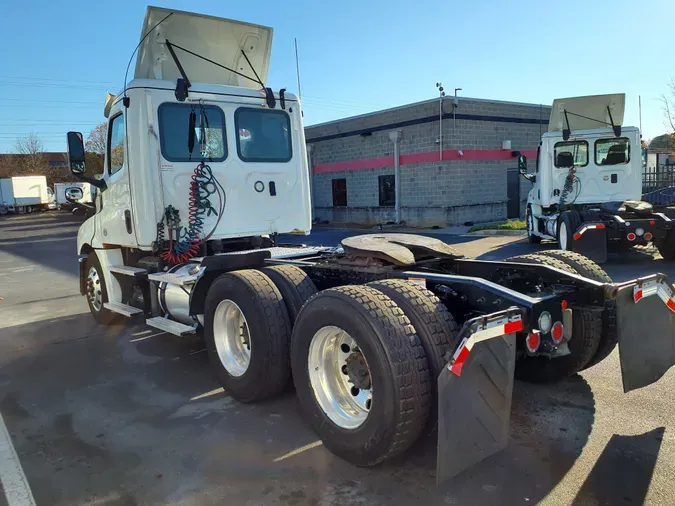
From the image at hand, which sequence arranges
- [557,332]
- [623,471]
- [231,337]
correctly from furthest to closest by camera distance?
[231,337] < [557,332] < [623,471]

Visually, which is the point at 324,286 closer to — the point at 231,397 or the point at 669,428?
the point at 231,397

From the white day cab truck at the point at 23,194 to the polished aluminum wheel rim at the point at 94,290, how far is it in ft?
165

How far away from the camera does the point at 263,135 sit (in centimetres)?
654

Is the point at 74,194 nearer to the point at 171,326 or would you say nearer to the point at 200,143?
the point at 200,143

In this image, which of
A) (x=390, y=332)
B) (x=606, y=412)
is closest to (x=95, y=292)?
(x=390, y=332)

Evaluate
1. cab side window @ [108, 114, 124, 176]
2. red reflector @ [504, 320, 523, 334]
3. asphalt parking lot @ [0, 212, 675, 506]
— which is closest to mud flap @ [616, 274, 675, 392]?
asphalt parking lot @ [0, 212, 675, 506]

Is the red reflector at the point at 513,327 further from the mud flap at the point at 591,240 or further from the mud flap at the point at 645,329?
the mud flap at the point at 591,240

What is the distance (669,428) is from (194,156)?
16.7 feet

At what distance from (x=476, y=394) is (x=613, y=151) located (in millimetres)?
11730

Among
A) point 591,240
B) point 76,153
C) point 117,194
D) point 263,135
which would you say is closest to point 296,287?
point 263,135

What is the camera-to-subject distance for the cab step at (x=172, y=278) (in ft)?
17.8

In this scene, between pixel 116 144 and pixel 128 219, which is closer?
pixel 128 219

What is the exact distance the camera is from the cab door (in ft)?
20.2

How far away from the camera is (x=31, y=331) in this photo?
24.6 feet
